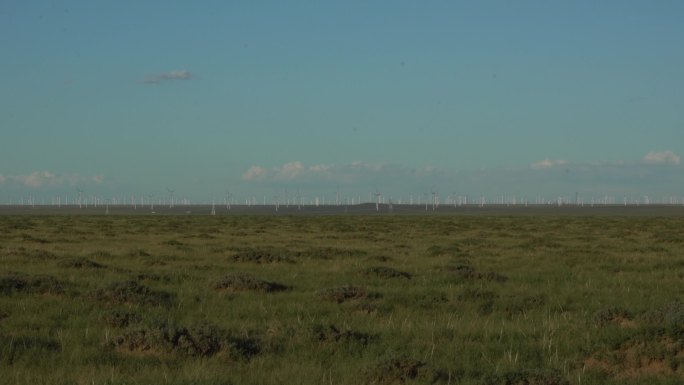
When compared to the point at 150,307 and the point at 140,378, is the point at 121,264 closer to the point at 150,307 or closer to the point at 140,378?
the point at 150,307

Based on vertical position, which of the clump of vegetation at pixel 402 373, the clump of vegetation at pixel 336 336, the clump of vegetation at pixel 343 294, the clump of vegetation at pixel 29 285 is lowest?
the clump of vegetation at pixel 402 373

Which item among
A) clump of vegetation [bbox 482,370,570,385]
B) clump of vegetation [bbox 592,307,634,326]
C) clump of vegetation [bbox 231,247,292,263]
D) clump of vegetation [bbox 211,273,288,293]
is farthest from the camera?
clump of vegetation [bbox 231,247,292,263]

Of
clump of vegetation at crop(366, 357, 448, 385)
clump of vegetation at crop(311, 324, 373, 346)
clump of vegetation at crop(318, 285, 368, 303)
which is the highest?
clump of vegetation at crop(318, 285, 368, 303)

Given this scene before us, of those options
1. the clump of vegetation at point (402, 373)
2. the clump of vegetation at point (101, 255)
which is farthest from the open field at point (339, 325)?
the clump of vegetation at point (101, 255)

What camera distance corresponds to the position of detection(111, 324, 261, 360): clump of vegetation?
446 inches

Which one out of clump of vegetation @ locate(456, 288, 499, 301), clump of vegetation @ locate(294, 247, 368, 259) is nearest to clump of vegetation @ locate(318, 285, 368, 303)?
clump of vegetation @ locate(456, 288, 499, 301)

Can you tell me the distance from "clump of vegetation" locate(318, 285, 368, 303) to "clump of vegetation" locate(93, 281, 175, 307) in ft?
9.01

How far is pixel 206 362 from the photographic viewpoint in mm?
10859

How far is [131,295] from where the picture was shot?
53.7ft

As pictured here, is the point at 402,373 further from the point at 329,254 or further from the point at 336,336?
Answer: the point at 329,254

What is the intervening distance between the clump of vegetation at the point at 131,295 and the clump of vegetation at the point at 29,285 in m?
1.25

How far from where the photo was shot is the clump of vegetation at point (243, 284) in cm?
1862

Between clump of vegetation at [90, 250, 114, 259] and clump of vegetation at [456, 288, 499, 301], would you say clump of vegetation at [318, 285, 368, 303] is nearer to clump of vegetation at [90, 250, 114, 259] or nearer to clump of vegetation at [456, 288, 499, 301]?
clump of vegetation at [456, 288, 499, 301]

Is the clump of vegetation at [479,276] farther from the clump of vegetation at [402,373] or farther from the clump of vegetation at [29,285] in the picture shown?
the clump of vegetation at [402,373]
